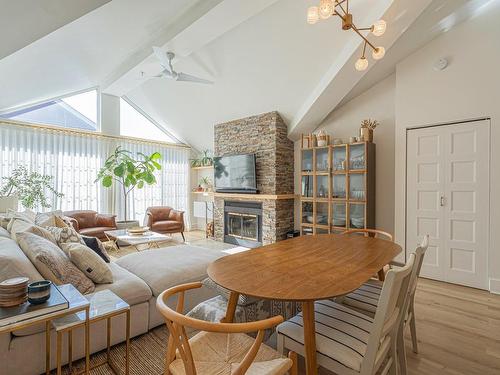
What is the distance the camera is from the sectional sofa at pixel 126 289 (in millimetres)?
1546

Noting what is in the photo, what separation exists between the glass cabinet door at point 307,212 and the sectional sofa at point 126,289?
2329mm

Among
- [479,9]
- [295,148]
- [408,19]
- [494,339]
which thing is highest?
[479,9]

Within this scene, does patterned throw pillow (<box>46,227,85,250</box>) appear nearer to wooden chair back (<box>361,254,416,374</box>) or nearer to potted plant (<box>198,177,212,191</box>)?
wooden chair back (<box>361,254,416,374</box>)

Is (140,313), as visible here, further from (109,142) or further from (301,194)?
(109,142)

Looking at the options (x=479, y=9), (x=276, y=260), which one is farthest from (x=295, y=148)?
(x=276, y=260)

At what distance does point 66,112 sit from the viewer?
549 centimetres

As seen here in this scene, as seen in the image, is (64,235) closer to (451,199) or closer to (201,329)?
(201,329)

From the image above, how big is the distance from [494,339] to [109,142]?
682 cm

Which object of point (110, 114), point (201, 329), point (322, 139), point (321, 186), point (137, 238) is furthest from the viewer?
point (110, 114)

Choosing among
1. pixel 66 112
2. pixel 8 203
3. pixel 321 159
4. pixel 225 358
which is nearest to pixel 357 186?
pixel 321 159

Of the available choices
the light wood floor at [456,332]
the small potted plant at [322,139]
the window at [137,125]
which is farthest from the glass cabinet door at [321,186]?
the window at [137,125]

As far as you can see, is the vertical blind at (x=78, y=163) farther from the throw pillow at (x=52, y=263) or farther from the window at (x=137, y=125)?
the throw pillow at (x=52, y=263)

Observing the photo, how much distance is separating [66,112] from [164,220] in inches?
120

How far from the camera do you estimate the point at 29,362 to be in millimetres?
1575
